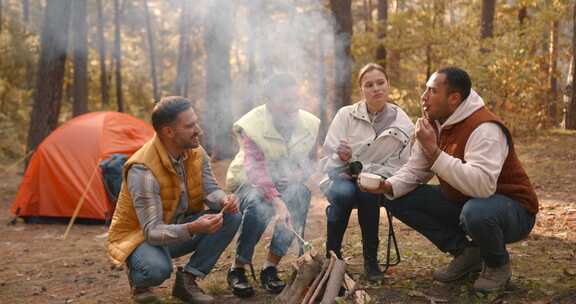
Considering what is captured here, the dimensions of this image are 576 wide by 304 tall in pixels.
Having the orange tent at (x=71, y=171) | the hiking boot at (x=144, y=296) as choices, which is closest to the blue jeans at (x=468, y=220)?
the hiking boot at (x=144, y=296)

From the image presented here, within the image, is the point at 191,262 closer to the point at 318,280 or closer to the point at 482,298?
the point at 318,280

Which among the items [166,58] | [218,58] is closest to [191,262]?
[218,58]

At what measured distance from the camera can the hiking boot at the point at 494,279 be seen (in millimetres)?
3250

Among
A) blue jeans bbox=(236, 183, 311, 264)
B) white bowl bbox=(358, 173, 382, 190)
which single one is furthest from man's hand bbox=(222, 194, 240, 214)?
white bowl bbox=(358, 173, 382, 190)

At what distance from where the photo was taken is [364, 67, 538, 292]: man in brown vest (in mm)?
3074

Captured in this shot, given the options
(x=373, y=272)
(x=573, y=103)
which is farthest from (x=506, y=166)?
(x=573, y=103)

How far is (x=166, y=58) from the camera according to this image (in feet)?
105

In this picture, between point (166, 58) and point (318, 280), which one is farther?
point (166, 58)

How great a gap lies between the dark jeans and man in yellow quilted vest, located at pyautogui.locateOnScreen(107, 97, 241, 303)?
0.63 meters

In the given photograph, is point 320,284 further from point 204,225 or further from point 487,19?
point 487,19

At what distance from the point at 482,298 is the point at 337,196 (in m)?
1.05

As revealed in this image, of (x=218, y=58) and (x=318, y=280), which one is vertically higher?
(x=218, y=58)

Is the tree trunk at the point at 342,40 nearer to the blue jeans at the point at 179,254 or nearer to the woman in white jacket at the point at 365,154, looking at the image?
the woman in white jacket at the point at 365,154

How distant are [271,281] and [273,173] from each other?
748 millimetres
